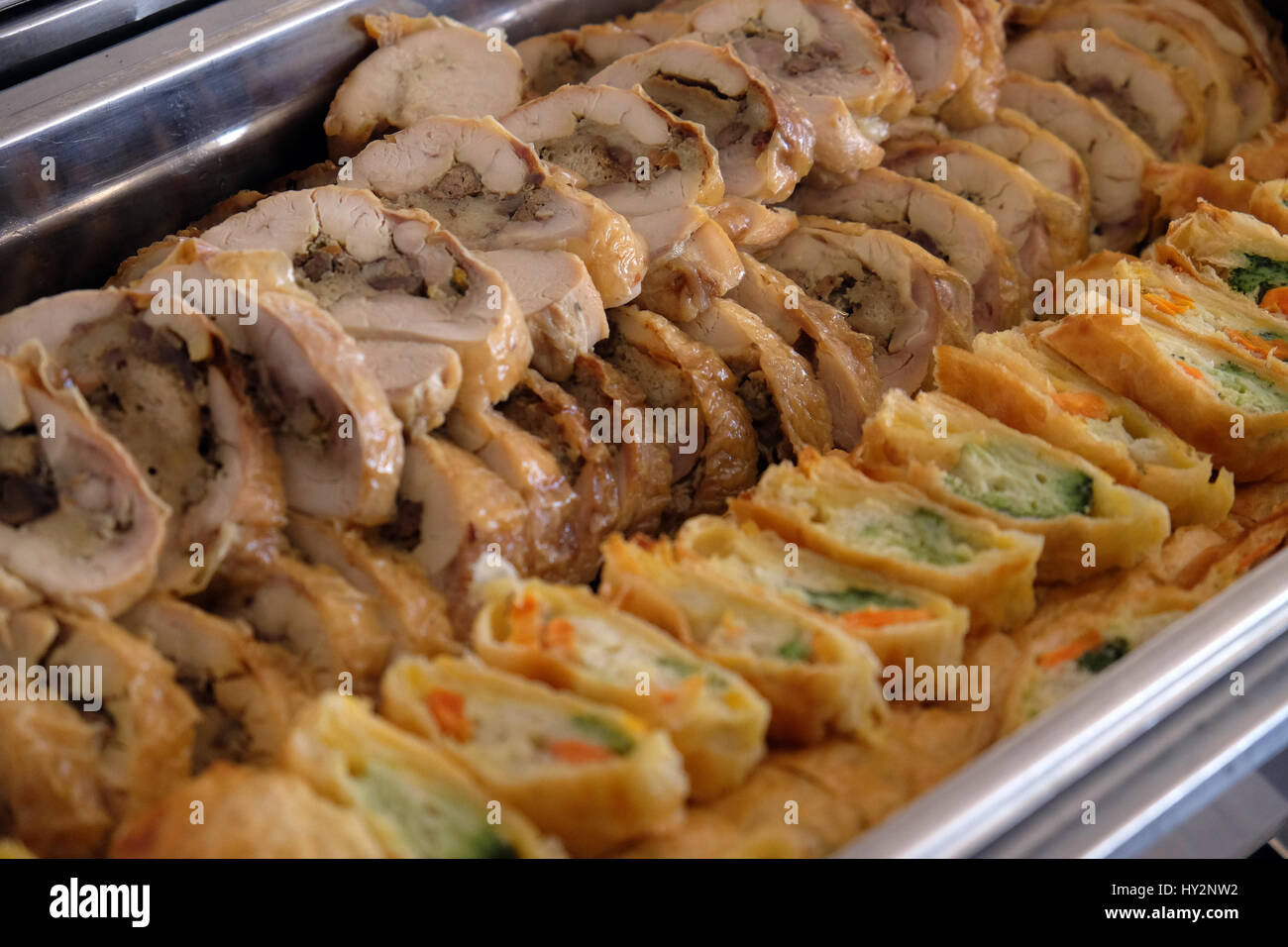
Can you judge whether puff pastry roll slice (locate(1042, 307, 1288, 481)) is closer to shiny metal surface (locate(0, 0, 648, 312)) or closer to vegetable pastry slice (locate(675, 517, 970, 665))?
vegetable pastry slice (locate(675, 517, 970, 665))

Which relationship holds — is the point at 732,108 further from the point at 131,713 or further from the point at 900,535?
the point at 131,713

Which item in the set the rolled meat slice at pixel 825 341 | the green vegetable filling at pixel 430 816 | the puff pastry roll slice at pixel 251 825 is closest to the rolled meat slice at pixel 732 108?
the rolled meat slice at pixel 825 341

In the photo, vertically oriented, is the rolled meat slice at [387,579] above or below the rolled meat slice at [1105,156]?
below

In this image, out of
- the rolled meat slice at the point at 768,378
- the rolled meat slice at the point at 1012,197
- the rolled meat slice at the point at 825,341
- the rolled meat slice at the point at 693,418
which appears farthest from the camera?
the rolled meat slice at the point at 1012,197

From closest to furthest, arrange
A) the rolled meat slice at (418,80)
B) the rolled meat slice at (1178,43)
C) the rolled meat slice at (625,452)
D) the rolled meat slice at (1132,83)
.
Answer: the rolled meat slice at (625,452) → the rolled meat slice at (418,80) → the rolled meat slice at (1132,83) → the rolled meat slice at (1178,43)

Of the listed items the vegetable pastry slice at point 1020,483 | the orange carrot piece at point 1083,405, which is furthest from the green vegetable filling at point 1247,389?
the vegetable pastry slice at point 1020,483

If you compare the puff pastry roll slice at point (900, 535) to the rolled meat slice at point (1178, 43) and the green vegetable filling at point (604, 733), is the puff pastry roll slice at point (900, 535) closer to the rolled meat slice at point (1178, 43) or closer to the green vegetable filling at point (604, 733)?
the green vegetable filling at point (604, 733)

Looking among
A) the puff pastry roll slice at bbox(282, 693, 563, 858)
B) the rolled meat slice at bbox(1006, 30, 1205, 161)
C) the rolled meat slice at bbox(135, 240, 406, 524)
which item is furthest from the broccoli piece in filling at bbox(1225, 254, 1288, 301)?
the puff pastry roll slice at bbox(282, 693, 563, 858)

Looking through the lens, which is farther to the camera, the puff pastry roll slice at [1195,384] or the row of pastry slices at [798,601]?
the puff pastry roll slice at [1195,384]

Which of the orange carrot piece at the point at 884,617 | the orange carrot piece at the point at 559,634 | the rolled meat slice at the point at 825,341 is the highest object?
the rolled meat slice at the point at 825,341
